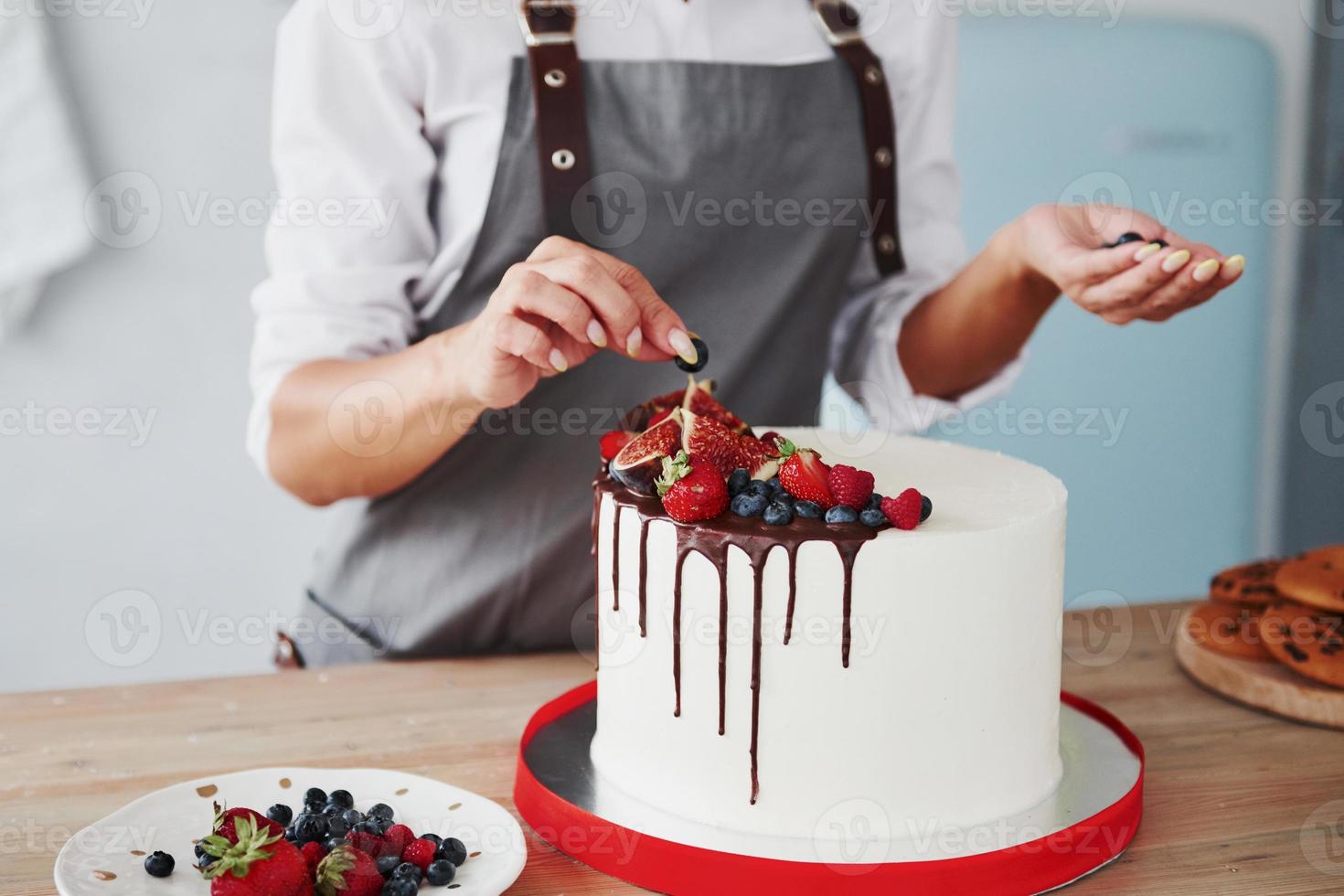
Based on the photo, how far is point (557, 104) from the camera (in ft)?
5.55

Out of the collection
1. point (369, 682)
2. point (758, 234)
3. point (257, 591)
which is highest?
point (758, 234)

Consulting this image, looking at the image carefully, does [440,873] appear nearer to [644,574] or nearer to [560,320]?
[644,574]

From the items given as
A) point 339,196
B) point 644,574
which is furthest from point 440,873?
point 339,196

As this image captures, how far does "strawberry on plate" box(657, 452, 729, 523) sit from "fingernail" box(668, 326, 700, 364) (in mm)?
182

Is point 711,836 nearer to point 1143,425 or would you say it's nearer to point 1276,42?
point 1143,425

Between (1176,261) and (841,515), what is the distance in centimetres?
53

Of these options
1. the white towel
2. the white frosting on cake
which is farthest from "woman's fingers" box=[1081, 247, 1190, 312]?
the white towel

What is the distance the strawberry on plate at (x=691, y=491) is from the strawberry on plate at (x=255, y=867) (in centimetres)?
45

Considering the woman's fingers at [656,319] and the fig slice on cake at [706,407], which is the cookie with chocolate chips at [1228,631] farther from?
the woman's fingers at [656,319]

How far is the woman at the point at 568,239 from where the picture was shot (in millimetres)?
1654

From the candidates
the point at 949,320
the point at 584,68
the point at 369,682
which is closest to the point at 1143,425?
the point at 949,320

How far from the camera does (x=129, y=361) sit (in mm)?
2693

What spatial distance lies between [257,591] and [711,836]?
6.53 feet

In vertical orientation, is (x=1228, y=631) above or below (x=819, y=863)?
below
